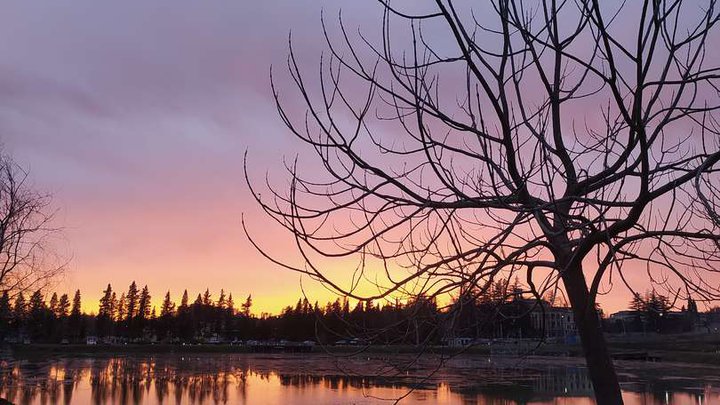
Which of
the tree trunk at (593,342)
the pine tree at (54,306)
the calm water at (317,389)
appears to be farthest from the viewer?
the pine tree at (54,306)

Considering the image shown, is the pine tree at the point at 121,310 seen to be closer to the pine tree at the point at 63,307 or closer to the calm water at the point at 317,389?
the pine tree at the point at 63,307

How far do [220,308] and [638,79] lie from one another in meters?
134

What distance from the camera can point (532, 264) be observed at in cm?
373

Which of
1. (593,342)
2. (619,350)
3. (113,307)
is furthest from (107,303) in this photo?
(593,342)

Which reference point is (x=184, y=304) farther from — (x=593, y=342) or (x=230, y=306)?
(x=593, y=342)

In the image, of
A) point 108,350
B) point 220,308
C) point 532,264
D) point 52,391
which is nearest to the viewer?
point 532,264

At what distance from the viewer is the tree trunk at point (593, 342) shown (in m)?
3.61

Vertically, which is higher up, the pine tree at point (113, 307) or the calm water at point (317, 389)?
A: the pine tree at point (113, 307)

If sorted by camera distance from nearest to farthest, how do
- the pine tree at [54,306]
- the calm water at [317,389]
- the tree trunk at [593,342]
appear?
the tree trunk at [593,342]
the calm water at [317,389]
the pine tree at [54,306]

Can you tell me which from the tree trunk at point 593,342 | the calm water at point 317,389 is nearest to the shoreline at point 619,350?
the calm water at point 317,389

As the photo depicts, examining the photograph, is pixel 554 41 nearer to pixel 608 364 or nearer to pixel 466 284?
pixel 466 284

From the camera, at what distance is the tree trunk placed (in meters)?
3.61

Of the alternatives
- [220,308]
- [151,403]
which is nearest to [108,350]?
[220,308]

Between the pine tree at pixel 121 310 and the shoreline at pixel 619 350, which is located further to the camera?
the pine tree at pixel 121 310
